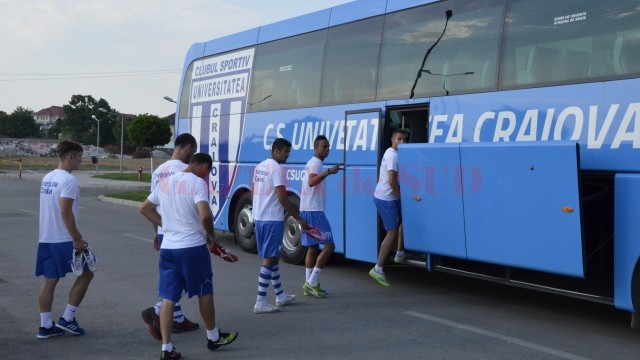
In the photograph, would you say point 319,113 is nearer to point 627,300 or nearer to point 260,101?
point 260,101

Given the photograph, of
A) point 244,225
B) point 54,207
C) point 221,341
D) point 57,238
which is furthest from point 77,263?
point 244,225

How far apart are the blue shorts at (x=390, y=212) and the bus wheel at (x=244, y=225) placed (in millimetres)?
3751

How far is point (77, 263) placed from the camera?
6.20 meters

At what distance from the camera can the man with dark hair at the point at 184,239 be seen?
212 inches

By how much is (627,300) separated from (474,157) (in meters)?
2.05

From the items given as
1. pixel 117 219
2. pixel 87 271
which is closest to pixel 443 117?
pixel 87 271

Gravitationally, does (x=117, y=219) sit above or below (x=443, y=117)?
below

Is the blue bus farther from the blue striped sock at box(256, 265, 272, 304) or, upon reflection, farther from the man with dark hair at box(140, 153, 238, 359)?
the man with dark hair at box(140, 153, 238, 359)

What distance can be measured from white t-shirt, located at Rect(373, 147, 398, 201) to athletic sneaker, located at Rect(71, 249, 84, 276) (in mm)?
3687

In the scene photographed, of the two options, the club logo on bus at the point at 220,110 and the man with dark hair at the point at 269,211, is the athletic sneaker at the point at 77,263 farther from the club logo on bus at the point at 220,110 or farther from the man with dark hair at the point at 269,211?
the club logo on bus at the point at 220,110

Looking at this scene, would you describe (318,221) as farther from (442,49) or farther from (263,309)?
(442,49)

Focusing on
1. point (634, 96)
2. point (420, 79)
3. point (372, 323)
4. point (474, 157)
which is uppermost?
point (420, 79)

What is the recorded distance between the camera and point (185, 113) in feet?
44.4

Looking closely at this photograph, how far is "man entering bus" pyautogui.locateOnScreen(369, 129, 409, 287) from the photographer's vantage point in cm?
832
